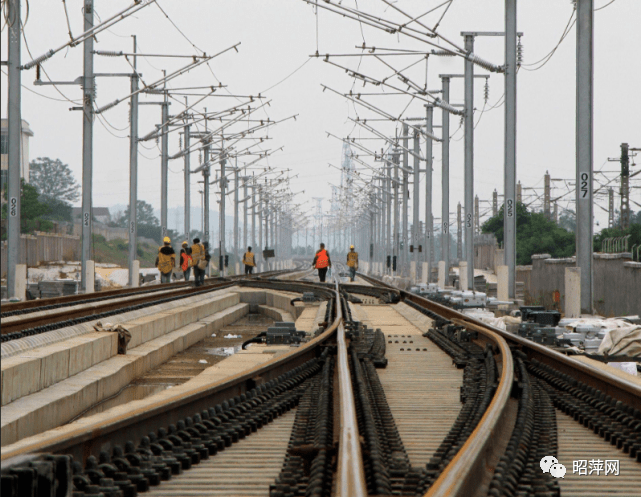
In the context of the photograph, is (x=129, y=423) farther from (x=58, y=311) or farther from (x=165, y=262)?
(x=165, y=262)

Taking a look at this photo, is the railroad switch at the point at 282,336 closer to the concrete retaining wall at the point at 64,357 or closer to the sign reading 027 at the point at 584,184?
the concrete retaining wall at the point at 64,357

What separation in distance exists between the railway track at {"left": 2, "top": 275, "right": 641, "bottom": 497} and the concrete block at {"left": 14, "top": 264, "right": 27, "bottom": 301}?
1441 centimetres

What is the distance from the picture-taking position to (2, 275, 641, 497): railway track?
3990 millimetres

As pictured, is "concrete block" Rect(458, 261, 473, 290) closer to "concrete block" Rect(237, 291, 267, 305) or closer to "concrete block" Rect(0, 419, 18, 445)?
"concrete block" Rect(237, 291, 267, 305)

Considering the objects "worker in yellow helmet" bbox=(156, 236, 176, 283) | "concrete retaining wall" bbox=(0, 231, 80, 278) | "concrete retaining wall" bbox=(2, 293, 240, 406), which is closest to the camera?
"concrete retaining wall" bbox=(2, 293, 240, 406)

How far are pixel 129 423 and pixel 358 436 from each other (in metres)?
1.37

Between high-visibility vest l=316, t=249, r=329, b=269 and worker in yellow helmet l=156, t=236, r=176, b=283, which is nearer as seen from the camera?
worker in yellow helmet l=156, t=236, r=176, b=283

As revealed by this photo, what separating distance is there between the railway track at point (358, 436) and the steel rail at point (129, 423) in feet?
0.04

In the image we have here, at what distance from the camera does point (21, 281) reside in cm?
2173

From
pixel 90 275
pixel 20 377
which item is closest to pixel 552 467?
pixel 20 377

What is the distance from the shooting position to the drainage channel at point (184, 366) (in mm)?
11038

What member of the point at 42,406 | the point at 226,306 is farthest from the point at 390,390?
the point at 226,306

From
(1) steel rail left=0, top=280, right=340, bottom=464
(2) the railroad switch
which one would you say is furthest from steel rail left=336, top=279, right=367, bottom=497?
(2) the railroad switch

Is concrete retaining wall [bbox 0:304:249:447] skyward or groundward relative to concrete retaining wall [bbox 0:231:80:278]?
groundward
